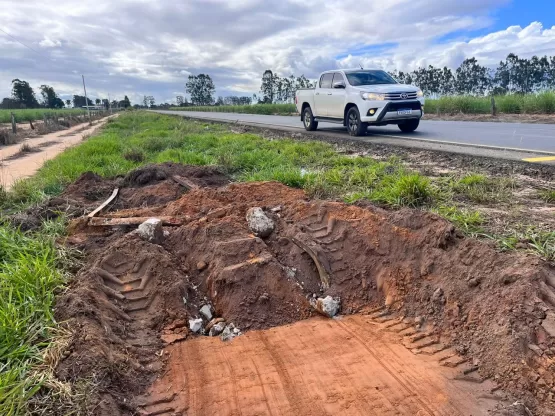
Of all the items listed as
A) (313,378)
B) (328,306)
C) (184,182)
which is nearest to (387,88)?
(184,182)

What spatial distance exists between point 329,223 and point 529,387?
7.25 ft

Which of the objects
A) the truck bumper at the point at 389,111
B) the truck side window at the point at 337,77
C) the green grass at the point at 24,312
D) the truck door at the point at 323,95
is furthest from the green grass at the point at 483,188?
the truck door at the point at 323,95

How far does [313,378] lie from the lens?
100 inches

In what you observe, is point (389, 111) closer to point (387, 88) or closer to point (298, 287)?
point (387, 88)

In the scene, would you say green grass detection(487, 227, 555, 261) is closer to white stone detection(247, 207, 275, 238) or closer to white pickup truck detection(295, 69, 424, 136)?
white stone detection(247, 207, 275, 238)

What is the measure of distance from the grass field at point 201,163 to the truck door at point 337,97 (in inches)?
106

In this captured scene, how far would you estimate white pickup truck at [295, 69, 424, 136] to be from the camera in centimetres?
1032

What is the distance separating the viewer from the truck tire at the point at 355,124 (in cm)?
1098

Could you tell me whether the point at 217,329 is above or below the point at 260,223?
below

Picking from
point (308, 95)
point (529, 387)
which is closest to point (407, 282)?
point (529, 387)

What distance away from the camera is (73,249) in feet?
13.0

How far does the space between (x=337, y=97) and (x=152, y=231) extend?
8.79 metres

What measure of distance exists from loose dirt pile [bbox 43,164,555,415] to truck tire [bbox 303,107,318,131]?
9.42m

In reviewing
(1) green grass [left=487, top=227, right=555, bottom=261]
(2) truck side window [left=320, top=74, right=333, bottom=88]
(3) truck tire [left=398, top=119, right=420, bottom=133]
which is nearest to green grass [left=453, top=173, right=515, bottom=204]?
(1) green grass [left=487, top=227, right=555, bottom=261]
